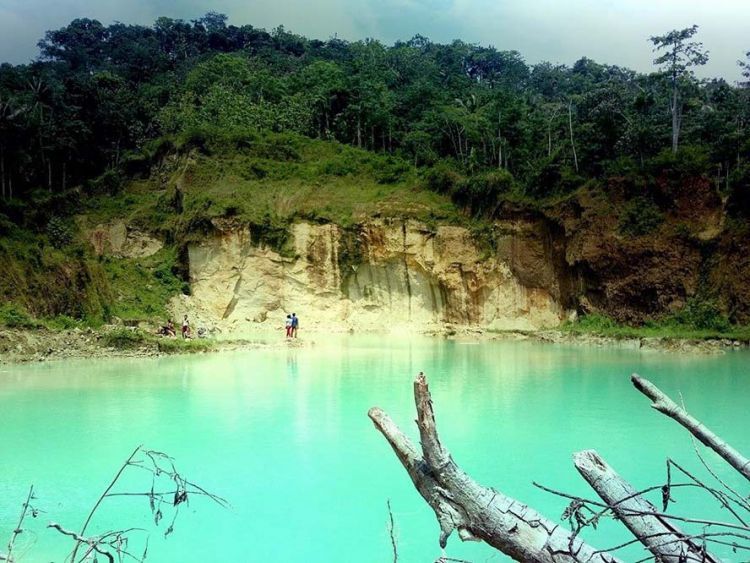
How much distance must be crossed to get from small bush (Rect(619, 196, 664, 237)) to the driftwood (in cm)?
3063

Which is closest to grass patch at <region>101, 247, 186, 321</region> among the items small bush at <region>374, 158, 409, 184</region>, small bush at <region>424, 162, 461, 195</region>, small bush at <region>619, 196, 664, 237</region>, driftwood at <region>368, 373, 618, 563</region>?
small bush at <region>374, 158, 409, 184</region>

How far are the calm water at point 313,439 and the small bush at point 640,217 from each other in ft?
40.6

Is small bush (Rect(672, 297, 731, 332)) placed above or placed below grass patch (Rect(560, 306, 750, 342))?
above

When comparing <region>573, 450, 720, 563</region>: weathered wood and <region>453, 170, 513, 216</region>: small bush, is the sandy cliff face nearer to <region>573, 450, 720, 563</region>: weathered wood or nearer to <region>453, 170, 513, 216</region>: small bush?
<region>453, 170, 513, 216</region>: small bush

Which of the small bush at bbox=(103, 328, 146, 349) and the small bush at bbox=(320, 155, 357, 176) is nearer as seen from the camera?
the small bush at bbox=(103, 328, 146, 349)

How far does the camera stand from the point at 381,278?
35.3 metres

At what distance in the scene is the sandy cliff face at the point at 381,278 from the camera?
33.4 m

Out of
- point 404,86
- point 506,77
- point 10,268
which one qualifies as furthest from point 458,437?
point 506,77

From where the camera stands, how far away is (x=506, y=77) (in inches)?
2621

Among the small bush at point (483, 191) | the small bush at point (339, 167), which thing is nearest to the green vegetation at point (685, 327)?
the small bush at point (483, 191)

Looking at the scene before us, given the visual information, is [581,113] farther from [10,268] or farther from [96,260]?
[10,268]

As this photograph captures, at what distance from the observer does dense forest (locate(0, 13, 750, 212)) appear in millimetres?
32812

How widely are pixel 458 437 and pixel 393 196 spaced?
88.7 ft

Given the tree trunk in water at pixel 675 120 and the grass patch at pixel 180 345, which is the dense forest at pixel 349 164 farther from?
the grass patch at pixel 180 345
